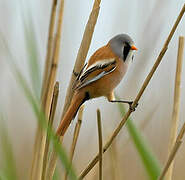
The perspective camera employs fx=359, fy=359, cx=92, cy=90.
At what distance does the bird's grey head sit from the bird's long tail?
0.30 meters

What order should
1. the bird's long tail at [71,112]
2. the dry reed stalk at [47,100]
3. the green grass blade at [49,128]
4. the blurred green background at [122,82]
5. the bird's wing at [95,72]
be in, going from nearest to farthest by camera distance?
1. the green grass blade at [49,128]
2. the dry reed stalk at [47,100]
3. the bird's long tail at [71,112]
4. the bird's wing at [95,72]
5. the blurred green background at [122,82]

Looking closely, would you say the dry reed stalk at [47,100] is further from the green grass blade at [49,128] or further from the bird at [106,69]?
the bird at [106,69]

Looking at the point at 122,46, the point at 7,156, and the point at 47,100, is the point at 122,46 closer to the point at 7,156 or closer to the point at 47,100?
the point at 47,100

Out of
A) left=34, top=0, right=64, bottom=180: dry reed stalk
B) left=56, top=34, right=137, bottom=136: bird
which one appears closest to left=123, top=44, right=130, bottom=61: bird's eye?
left=56, top=34, right=137, bottom=136: bird

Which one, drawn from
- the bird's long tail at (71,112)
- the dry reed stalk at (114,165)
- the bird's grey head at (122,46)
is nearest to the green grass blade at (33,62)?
the bird's long tail at (71,112)

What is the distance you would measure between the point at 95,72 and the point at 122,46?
177 millimetres

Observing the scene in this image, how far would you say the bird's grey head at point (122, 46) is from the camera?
1.44 m

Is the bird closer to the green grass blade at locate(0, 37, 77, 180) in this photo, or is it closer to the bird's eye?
the bird's eye

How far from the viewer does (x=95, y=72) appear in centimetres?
142

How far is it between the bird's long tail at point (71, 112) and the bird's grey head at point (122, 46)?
0.97ft

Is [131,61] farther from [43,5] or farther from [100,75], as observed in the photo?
[43,5]

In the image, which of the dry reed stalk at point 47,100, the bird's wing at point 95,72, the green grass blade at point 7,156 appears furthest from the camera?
the bird's wing at point 95,72

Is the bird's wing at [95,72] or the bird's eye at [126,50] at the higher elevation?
the bird's eye at [126,50]

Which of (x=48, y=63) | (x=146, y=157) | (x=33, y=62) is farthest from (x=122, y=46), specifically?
(x=146, y=157)
